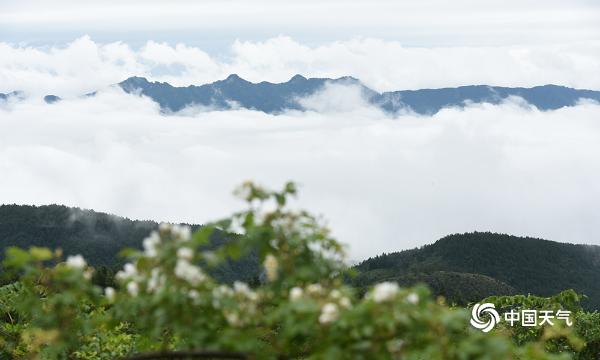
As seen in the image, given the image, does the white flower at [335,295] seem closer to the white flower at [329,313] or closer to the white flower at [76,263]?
the white flower at [329,313]

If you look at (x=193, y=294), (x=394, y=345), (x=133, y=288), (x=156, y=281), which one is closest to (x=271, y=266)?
(x=193, y=294)

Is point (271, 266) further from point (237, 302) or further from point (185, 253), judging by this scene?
point (185, 253)

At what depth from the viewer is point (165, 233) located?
497 cm

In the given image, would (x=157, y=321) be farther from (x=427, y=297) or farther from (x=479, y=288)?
(x=479, y=288)

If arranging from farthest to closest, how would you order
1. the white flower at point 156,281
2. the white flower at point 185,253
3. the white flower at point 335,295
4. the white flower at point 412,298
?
the white flower at point 156,281
the white flower at point 185,253
the white flower at point 335,295
the white flower at point 412,298

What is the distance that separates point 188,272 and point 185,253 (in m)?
0.15

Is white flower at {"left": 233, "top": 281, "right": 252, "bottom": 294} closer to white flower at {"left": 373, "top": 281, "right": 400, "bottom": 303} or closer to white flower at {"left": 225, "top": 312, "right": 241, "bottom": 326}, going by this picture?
white flower at {"left": 225, "top": 312, "right": 241, "bottom": 326}

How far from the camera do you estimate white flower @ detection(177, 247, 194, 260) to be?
15.1 feet

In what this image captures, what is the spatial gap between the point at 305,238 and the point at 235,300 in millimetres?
783

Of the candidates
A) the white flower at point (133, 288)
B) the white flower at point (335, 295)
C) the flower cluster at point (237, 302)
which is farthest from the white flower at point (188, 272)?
the white flower at point (335, 295)

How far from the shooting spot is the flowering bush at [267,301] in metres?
4.21

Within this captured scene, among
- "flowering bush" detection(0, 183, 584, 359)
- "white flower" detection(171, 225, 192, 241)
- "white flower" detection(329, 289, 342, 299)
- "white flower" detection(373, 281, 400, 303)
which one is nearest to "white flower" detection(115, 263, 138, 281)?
"flowering bush" detection(0, 183, 584, 359)

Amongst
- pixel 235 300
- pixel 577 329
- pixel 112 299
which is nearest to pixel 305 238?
pixel 235 300

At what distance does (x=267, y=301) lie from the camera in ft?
17.3
